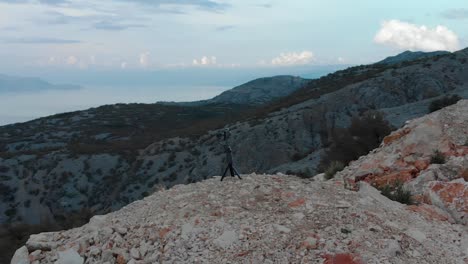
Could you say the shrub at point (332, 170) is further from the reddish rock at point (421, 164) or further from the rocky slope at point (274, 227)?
the rocky slope at point (274, 227)

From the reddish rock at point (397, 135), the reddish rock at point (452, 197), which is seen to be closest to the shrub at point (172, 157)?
the reddish rock at point (397, 135)

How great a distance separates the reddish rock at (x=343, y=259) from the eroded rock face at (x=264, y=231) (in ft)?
0.06

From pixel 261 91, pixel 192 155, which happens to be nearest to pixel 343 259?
pixel 192 155

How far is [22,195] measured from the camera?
51062mm

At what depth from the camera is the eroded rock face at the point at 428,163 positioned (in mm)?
11586

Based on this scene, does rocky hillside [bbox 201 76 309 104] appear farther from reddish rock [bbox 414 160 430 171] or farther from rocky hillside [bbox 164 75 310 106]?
reddish rock [bbox 414 160 430 171]

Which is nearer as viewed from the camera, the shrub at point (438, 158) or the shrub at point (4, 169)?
the shrub at point (438, 158)

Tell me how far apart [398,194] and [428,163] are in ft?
9.72

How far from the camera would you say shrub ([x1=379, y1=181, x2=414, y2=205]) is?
11.5 m

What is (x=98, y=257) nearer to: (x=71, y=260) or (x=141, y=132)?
(x=71, y=260)

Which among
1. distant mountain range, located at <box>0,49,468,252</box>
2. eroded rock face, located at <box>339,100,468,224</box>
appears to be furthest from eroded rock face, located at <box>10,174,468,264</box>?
distant mountain range, located at <box>0,49,468,252</box>

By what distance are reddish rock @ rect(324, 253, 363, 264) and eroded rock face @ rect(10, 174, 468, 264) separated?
0.7 inches

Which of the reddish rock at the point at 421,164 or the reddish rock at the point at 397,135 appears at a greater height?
the reddish rock at the point at 397,135

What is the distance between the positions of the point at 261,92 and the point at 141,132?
90780mm
